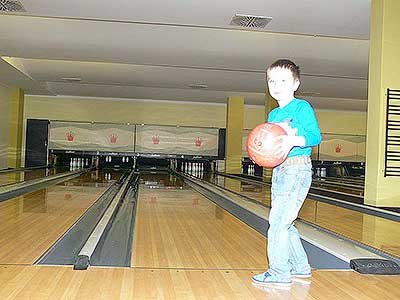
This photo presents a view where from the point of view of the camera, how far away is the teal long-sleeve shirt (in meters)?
2.17

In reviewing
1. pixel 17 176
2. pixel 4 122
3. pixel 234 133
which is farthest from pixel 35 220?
pixel 234 133

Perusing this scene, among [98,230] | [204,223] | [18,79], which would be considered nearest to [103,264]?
[98,230]

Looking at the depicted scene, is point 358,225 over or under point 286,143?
under

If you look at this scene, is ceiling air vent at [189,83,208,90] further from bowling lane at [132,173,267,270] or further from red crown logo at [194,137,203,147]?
bowling lane at [132,173,267,270]

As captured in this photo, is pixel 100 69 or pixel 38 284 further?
pixel 100 69

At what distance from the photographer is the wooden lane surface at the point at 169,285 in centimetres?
213

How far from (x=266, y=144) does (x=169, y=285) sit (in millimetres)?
800

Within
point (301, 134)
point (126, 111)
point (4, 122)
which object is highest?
point (126, 111)

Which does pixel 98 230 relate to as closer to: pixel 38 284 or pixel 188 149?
pixel 38 284

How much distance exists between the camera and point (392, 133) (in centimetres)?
556

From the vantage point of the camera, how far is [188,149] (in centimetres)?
1540

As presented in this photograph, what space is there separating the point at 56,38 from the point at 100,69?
2800 mm

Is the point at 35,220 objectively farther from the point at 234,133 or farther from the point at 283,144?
the point at 234,133

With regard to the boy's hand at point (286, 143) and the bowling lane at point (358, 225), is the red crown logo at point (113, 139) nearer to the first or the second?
the bowling lane at point (358, 225)
